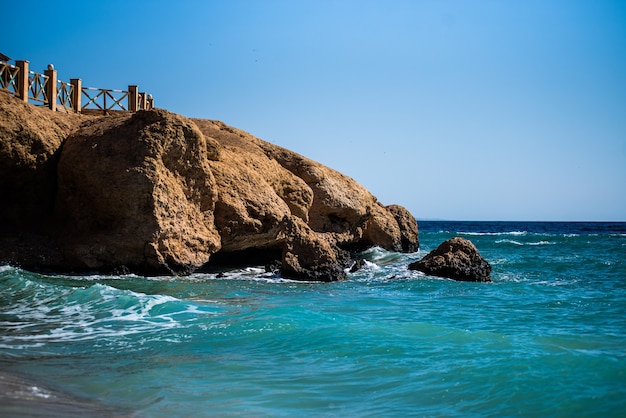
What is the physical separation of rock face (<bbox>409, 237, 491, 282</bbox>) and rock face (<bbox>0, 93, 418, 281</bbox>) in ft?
10.1

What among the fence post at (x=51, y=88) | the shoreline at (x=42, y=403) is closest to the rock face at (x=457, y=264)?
the fence post at (x=51, y=88)

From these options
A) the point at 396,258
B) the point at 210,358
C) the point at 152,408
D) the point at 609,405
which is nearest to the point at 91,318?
the point at 210,358

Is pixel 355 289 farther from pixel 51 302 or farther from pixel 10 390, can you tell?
pixel 10 390

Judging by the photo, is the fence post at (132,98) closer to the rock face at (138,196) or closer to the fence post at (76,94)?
the fence post at (76,94)

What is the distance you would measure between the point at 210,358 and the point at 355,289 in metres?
8.79

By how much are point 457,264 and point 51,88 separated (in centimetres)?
1491

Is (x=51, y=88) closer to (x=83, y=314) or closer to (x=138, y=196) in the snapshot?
→ (x=138, y=196)

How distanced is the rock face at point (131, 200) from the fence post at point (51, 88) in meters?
0.97

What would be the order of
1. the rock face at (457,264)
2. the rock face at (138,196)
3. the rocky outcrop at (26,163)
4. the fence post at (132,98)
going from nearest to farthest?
the rock face at (138,196) → the rocky outcrop at (26,163) → the rock face at (457,264) → the fence post at (132,98)

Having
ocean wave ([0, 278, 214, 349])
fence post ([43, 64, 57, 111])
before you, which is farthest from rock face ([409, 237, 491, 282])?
fence post ([43, 64, 57, 111])

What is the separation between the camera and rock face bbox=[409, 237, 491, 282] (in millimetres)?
19016

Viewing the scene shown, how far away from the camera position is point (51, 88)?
2091 centimetres

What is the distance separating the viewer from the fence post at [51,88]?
20.8 m

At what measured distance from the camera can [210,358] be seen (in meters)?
8.59
